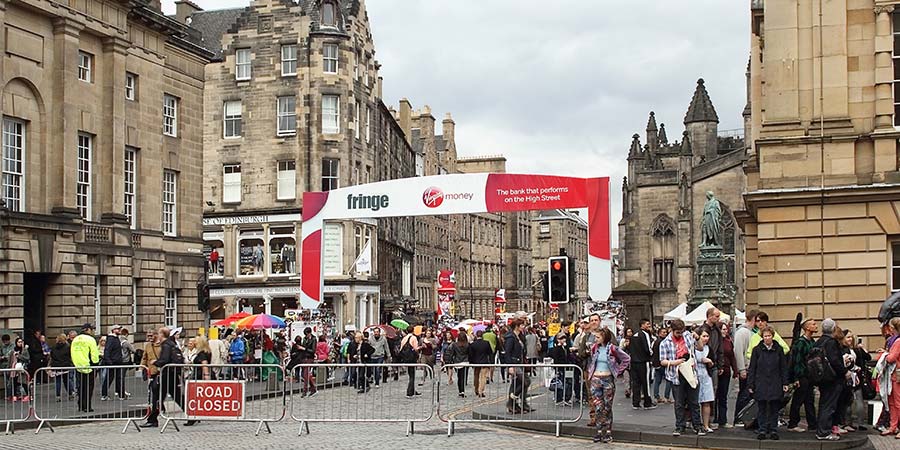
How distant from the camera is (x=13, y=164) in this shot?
101ft

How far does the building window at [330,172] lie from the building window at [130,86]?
2038 centimetres

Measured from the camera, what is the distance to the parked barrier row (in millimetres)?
17578

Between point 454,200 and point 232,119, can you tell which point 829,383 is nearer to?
point 454,200

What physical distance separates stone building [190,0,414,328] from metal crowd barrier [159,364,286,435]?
37.1 metres

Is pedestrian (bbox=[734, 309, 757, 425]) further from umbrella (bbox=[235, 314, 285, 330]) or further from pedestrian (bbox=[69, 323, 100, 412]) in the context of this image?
umbrella (bbox=[235, 314, 285, 330])

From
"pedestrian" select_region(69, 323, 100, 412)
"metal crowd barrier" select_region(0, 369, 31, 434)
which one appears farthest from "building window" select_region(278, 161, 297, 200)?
"metal crowd barrier" select_region(0, 369, 31, 434)

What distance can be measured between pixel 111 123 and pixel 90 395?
15928mm

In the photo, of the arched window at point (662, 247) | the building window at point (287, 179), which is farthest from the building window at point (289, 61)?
the arched window at point (662, 247)

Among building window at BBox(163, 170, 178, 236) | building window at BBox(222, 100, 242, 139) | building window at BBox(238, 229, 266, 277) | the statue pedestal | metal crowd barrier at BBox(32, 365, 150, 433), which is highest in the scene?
building window at BBox(222, 100, 242, 139)

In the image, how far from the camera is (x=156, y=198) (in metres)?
37.8

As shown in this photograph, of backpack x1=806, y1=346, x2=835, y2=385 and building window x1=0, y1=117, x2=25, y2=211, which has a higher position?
building window x1=0, y1=117, x2=25, y2=211

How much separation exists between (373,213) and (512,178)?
3.41 m

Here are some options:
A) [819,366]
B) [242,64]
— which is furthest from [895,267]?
[242,64]

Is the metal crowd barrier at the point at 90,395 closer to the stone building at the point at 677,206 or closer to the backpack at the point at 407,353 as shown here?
the backpack at the point at 407,353
